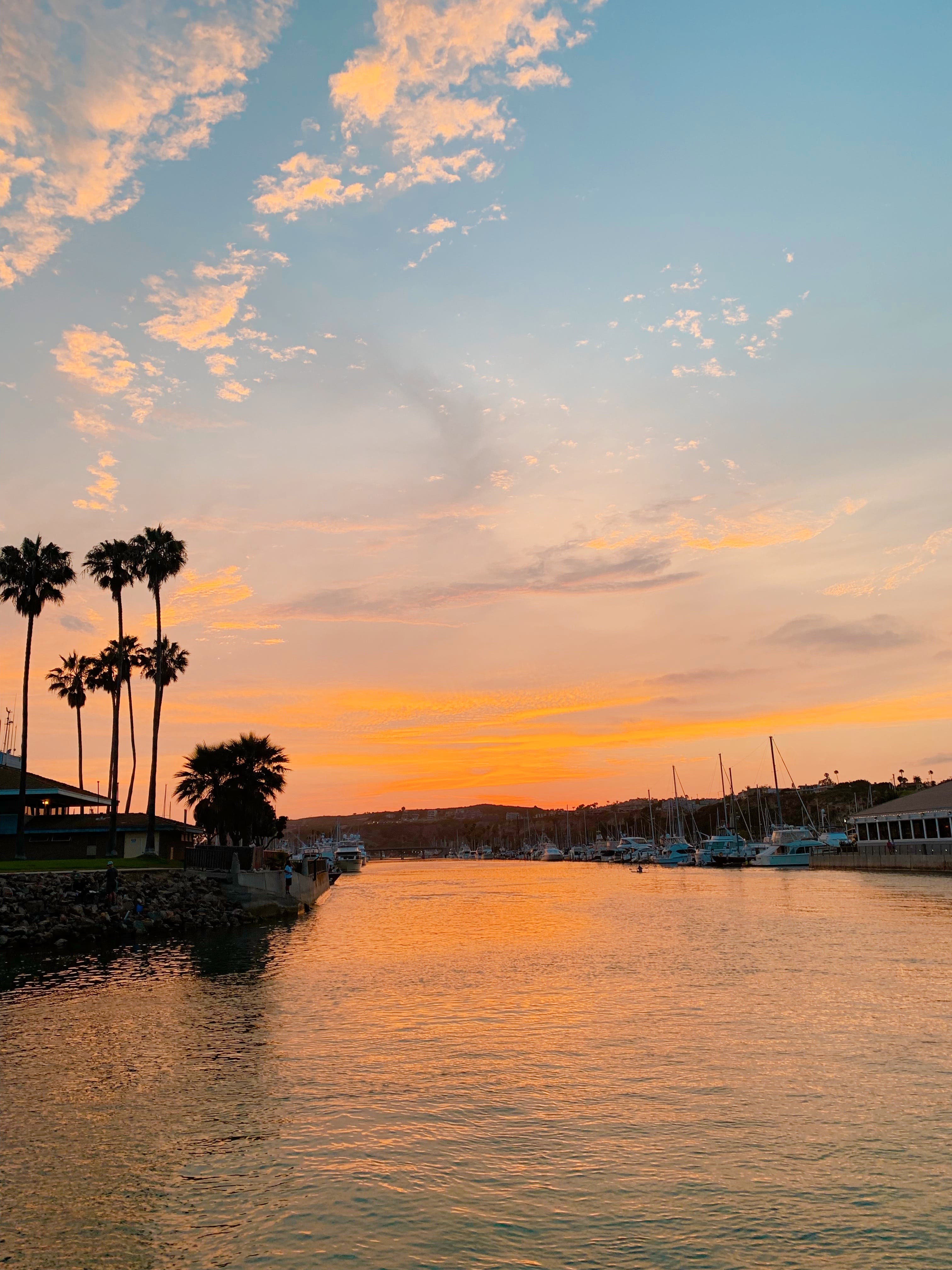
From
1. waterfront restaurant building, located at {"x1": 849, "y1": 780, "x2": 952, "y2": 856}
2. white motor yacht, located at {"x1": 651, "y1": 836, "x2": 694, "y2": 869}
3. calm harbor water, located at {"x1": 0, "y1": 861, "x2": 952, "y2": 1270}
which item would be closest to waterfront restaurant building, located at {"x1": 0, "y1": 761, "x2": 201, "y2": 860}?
calm harbor water, located at {"x1": 0, "y1": 861, "x2": 952, "y2": 1270}

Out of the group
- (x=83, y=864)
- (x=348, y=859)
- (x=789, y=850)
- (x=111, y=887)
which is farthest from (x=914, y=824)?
(x=348, y=859)

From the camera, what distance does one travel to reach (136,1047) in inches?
808

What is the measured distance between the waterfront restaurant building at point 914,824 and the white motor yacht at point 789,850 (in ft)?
41.1

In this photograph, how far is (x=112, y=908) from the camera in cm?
4444

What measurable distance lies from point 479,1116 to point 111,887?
35.7m

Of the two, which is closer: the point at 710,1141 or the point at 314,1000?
the point at 710,1141

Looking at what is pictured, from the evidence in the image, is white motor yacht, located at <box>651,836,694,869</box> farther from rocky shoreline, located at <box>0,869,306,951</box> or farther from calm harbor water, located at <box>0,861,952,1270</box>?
calm harbor water, located at <box>0,861,952,1270</box>

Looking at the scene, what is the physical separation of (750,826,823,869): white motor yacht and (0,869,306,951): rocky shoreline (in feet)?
310

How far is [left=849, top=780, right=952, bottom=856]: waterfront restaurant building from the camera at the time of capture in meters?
92.3

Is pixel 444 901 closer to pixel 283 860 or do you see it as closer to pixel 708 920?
pixel 283 860

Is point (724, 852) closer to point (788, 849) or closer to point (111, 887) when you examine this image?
point (788, 849)

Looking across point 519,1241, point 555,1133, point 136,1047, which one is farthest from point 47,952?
point 519,1241

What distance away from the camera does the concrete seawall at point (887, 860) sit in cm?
8500

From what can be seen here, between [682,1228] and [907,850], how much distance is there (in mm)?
99443
